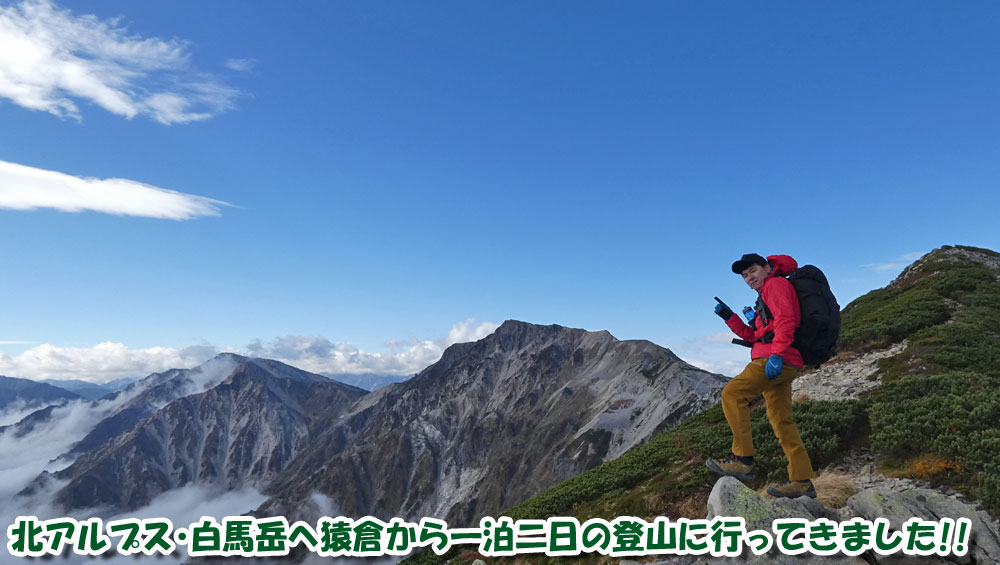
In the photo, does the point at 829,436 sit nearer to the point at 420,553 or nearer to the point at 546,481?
the point at 420,553

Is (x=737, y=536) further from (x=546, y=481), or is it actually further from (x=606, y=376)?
(x=606, y=376)

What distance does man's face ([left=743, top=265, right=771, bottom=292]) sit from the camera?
966 centimetres

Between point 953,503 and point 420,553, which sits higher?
point 953,503

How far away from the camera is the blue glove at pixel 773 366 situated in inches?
341

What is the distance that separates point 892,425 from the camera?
13891mm

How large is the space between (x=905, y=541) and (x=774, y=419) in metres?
2.65

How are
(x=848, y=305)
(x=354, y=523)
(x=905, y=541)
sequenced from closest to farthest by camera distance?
(x=905, y=541) < (x=354, y=523) < (x=848, y=305)

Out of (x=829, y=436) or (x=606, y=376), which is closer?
(x=829, y=436)

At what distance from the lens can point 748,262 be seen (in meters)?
9.77

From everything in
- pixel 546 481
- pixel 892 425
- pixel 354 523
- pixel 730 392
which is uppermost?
pixel 730 392

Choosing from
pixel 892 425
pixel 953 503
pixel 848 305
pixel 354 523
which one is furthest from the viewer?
pixel 848 305

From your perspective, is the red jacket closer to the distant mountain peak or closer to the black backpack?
the black backpack

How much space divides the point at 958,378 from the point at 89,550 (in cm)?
2658

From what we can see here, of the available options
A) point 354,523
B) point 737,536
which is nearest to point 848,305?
point 737,536
